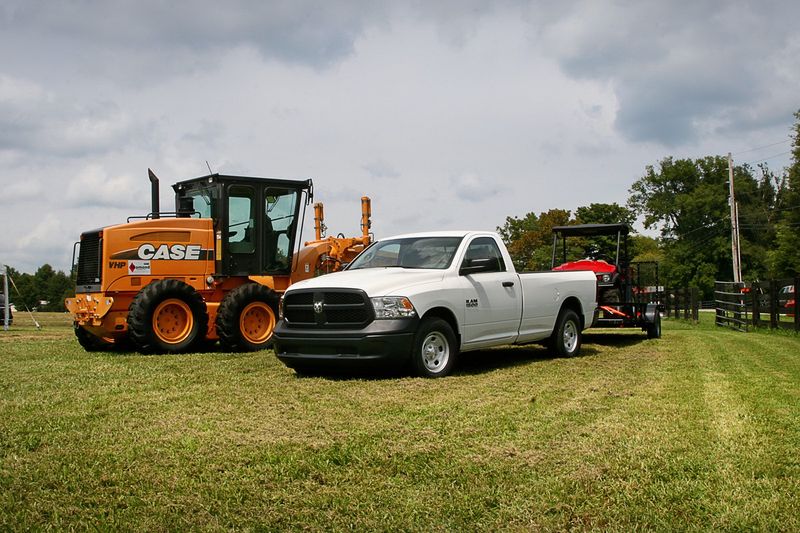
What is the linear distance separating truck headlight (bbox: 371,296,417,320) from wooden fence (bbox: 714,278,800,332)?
13.3 metres

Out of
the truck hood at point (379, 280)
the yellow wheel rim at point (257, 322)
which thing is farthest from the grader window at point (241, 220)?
the truck hood at point (379, 280)

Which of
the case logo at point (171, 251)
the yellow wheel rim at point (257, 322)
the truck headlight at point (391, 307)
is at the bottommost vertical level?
the yellow wheel rim at point (257, 322)

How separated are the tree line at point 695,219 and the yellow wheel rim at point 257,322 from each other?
4912 centimetres

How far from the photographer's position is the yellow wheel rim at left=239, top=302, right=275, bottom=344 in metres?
13.3

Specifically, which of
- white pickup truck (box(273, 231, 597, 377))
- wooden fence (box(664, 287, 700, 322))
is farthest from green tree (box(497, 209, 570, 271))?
white pickup truck (box(273, 231, 597, 377))

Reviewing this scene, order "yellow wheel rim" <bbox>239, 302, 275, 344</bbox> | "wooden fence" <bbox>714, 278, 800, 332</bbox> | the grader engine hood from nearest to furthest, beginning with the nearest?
1. the grader engine hood
2. "yellow wheel rim" <bbox>239, 302, 275, 344</bbox>
3. "wooden fence" <bbox>714, 278, 800, 332</bbox>

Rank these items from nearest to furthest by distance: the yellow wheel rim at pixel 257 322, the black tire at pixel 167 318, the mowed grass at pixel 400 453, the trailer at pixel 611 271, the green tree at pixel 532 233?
the mowed grass at pixel 400 453
the black tire at pixel 167 318
the yellow wheel rim at pixel 257 322
the trailer at pixel 611 271
the green tree at pixel 532 233

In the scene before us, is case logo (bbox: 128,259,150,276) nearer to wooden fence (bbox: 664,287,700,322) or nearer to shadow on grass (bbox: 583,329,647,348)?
shadow on grass (bbox: 583,329,647,348)

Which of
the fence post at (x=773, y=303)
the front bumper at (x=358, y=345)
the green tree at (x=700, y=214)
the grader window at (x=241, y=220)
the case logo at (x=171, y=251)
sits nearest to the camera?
the front bumper at (x=358, y=345)

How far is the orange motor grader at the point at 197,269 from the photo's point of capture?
498 inches

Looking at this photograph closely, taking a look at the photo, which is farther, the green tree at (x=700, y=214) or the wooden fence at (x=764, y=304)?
the green tree at (x=700, y=214)

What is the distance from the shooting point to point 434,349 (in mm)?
9297

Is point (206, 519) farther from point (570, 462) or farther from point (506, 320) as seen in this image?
point (506, 320)

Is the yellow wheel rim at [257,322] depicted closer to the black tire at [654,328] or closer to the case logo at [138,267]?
the case logo at [138,267]
